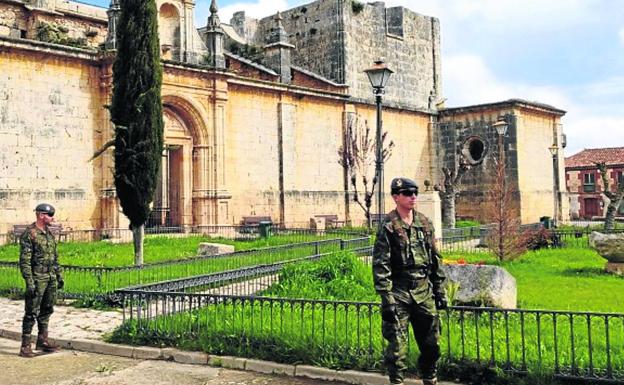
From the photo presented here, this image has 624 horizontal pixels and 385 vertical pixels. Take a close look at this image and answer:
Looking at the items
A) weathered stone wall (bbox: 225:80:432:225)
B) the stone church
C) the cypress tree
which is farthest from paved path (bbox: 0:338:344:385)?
weathered stone wall (bbox: 225:80:432:225)

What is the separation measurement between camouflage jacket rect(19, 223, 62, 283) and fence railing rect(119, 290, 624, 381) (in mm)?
1064

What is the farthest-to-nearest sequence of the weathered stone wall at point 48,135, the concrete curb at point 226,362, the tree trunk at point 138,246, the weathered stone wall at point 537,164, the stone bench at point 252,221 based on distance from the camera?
the weathered stone wall at point 537,164
the stone bench at point 252,221
the weathered stone wall at point 48,135
the tree trunk at point 138,246
the concrete curb at point 226,362

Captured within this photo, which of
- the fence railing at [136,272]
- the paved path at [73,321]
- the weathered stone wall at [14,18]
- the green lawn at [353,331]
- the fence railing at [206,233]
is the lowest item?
the paved path at [73,321]

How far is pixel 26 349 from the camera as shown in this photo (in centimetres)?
727

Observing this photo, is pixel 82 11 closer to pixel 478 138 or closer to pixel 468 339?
pixel 478 138

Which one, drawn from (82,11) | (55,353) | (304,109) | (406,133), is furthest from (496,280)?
(82,11)

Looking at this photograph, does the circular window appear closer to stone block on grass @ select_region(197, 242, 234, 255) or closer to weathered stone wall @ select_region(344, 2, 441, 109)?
weathered stone wall @ select_region(344, 2, 441, 109)

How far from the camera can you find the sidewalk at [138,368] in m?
6.09

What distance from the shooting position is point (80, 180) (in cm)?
1856

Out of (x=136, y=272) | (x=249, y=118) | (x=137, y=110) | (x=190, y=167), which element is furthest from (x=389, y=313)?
(x=249, y=118)

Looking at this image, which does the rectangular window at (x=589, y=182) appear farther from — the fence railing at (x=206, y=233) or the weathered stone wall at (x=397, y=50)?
the fence railing at (x=206, y=233)

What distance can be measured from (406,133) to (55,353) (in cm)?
2430

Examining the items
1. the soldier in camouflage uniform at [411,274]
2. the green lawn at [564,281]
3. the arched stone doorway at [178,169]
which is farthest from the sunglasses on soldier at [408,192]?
the arched stone doorway at [178,169]

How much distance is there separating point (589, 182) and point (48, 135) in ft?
144
